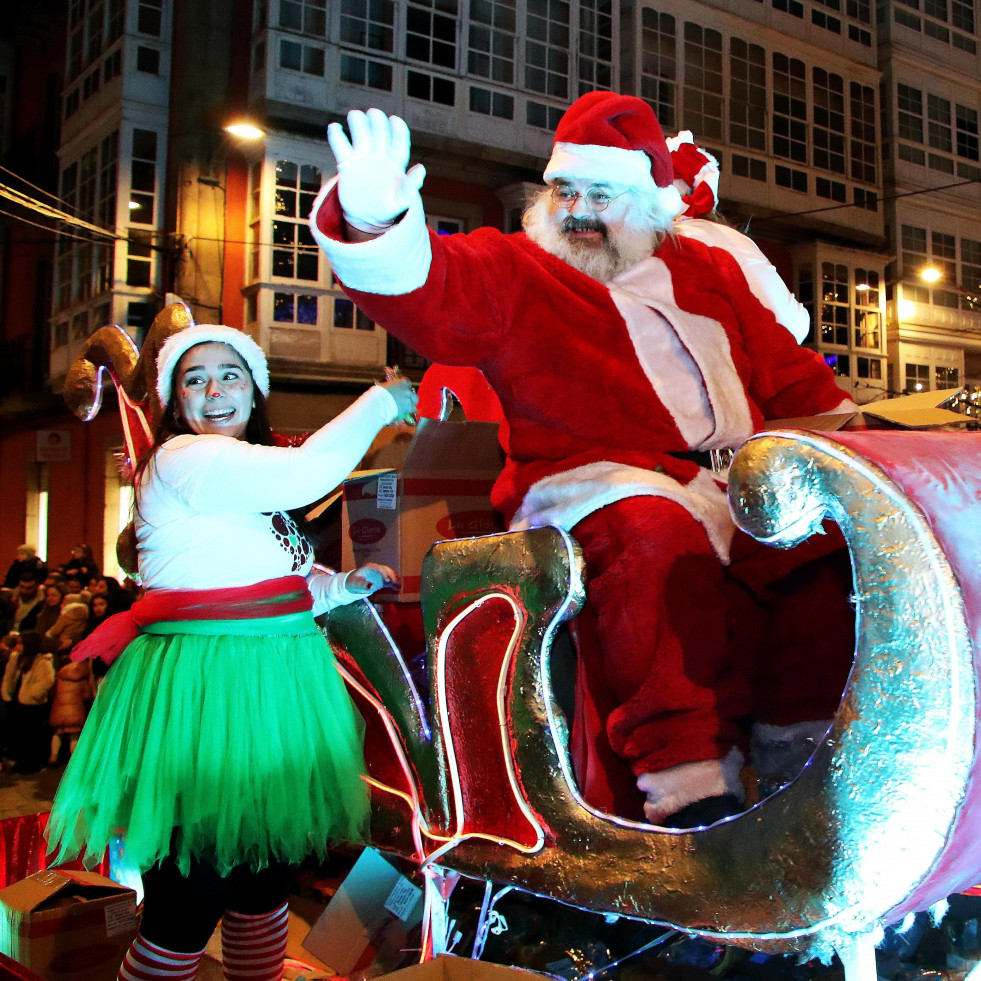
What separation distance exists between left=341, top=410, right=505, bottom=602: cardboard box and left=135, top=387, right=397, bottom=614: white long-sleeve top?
0.32 meters

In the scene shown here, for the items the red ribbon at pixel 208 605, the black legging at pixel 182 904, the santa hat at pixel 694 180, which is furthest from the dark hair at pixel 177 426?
the santa hat at pixel 694 180

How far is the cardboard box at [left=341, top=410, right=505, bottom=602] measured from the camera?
2355 millimetres

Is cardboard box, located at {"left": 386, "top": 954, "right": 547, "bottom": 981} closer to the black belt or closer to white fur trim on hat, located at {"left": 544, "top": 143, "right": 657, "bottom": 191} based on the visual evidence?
the black belt

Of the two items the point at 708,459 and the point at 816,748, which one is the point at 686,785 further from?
the point at 708,459

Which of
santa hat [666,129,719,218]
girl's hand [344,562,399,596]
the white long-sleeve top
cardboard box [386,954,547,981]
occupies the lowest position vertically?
cardboard box [386,954,547,981]

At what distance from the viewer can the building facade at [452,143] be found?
11.1 meters

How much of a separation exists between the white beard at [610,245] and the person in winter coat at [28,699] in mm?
5007

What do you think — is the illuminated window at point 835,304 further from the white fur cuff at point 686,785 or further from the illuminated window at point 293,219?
the white fur cuff at point 686,785

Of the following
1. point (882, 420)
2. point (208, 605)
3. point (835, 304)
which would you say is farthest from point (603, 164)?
point (835, 304)

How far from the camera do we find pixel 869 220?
14445 mm

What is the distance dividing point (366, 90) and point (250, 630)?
406 inches

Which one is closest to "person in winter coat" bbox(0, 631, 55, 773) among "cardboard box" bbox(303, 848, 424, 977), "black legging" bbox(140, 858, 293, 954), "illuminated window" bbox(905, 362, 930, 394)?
"cardboard box" bbox(303, 848, 424, 977)

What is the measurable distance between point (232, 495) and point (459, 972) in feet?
3.25

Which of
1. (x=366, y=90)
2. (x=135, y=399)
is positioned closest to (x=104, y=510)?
(x=366, y=90)
